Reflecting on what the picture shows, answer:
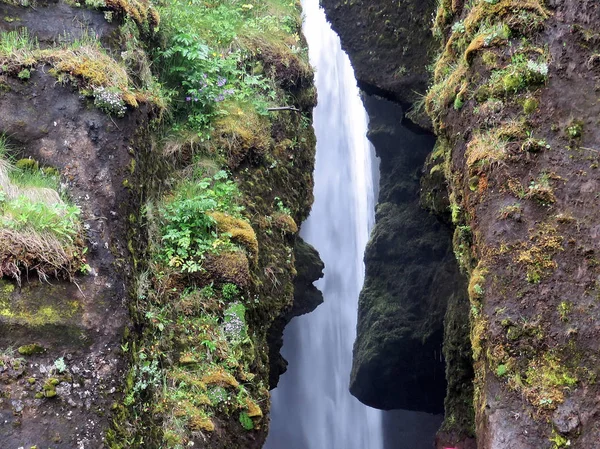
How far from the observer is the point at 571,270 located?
431 centimetres

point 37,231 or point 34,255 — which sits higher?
point 37,231

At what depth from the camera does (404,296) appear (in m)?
12.5

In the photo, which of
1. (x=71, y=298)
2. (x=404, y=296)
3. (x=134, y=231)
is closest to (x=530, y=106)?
(x=134, y=231)

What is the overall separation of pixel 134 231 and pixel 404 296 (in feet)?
28.8

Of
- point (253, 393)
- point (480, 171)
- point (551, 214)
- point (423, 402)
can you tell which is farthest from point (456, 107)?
point (423, 402)

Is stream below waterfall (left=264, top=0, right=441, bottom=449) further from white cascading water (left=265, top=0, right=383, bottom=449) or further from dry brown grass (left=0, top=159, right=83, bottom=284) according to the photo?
dry brown grass (left=0, top=159, right=83, bottom=284)

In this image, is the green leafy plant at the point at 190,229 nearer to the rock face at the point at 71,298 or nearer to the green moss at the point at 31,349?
the rock face at the point at 71,298

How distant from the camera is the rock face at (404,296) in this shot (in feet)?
38.5

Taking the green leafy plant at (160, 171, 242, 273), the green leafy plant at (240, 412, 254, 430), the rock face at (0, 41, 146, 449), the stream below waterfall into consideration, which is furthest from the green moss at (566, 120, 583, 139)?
the stream below waterfall

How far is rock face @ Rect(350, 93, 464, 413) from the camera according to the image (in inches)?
Answer: 462

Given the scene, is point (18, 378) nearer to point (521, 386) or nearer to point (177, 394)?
point (177, 394)

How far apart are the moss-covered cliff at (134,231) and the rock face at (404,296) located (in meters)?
5.57

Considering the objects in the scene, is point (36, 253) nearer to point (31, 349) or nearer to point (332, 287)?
point (31, 349)

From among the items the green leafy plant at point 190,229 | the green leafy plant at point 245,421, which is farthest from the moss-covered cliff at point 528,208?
the green leafy plant at point 190,229
